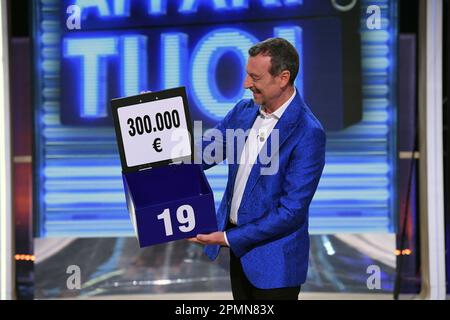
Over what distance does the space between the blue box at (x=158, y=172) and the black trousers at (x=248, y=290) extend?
0.15 m

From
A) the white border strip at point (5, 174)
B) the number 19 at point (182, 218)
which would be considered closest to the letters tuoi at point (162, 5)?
the white border strip at point (5, 174)

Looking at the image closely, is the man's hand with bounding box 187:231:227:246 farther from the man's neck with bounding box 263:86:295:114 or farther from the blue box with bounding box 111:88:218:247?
the man's neck with bounding box 263:86:295:114

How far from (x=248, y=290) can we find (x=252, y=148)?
0.49 metres

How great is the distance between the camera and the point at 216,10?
3.35 meters

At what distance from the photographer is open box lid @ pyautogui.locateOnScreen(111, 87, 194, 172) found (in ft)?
7.42

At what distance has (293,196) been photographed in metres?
2.12

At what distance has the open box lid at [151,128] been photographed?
2.26m

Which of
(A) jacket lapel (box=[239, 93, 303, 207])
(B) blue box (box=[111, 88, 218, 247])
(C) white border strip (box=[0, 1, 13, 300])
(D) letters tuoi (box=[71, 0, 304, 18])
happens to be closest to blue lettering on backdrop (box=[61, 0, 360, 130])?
(D) letters tuoi (box=[71, 0, 304, 18])

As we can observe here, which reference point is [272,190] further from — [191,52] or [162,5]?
[162,5]

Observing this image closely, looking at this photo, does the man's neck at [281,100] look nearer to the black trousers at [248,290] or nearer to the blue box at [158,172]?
the blue box at [158,172]

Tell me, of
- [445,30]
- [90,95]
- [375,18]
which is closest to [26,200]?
[90,95]

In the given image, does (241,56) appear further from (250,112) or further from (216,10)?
(250,112)

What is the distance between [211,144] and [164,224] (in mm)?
436

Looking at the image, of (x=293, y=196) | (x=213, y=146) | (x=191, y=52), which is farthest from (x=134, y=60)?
(x=293, y=196)
